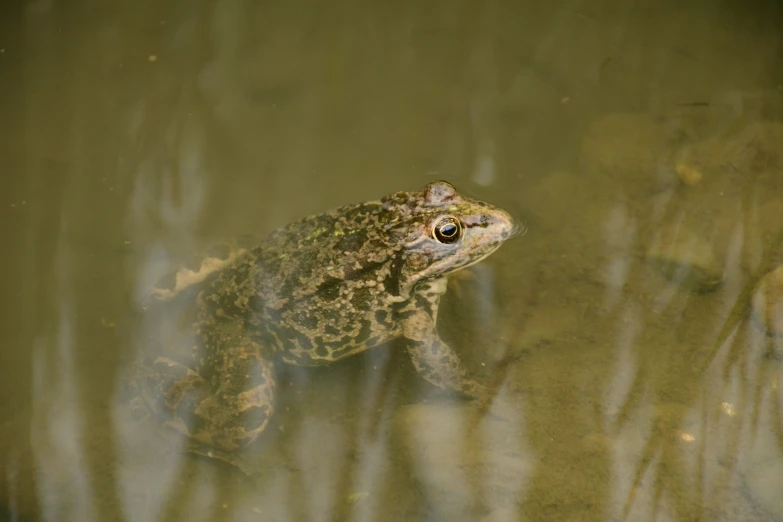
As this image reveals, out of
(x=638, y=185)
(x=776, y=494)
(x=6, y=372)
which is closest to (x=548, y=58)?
(x=638, y=185)

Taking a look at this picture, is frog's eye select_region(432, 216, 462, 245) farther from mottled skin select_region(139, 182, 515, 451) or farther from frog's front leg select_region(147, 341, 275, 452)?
frog's front leg select_region(147, 341, 275, 452)

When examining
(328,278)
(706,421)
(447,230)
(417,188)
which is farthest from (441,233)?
(706,421)

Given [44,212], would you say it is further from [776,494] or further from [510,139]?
[776,494]

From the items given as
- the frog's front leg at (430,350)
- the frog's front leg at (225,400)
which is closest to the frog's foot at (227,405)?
the frog's front leg at (225,400)

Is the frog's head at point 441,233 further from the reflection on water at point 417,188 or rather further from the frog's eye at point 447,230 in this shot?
the reflection on water at point 417,188

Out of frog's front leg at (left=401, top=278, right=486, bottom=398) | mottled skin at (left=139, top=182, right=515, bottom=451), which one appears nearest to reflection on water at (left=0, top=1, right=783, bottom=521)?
frog's front leg at (left=401, top=278, right=486, bottom=398)

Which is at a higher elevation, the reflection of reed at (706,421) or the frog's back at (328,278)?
the frog's back at (328,278)

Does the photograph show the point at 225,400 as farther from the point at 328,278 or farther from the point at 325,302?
the point at 328,278
